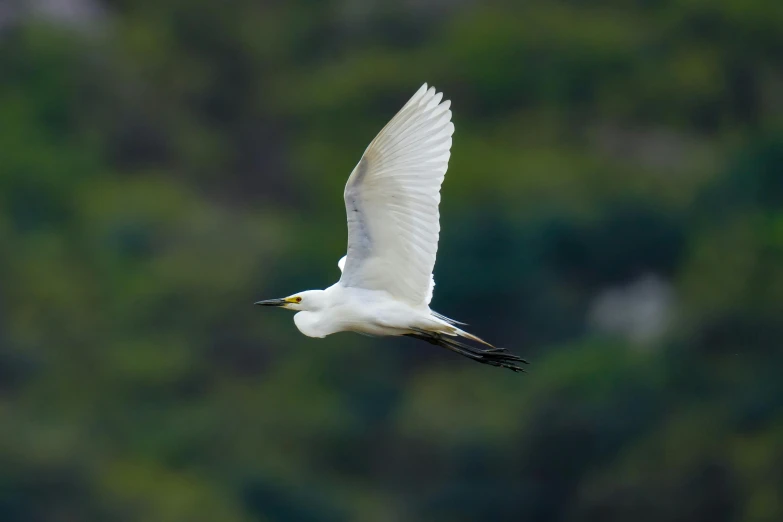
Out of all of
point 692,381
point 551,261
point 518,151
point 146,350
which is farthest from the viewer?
point 518,151

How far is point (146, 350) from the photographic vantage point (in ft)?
82.6

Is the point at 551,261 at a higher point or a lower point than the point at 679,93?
lower

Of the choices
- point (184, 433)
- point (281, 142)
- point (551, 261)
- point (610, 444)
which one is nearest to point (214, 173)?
point (281, 142)

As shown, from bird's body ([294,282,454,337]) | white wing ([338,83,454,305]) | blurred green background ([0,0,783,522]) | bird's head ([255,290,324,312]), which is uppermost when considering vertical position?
blurred green background ([0,0,783,522])

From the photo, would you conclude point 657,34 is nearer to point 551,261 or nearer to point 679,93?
point 679,93

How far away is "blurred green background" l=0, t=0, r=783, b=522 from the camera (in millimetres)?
21141

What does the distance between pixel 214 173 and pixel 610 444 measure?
45.0 feet

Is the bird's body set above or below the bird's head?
below

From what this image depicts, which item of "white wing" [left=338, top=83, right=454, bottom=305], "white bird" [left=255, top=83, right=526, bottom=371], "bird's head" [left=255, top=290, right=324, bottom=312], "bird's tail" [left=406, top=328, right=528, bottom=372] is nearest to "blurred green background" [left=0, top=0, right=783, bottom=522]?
"bird's tail" [left=406, top=328, right=528, bottom=372]

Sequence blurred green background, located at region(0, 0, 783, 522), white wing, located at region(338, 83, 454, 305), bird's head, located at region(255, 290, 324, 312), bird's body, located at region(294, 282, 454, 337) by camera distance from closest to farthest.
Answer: white wing, located at region(338, 83, 454, 305)
bird's body, located at region(294, 282, 454, 337)
bird's head, located at region(255, 290, 324, 312)
blurred green background, located at region(0, 0, 783, 522)

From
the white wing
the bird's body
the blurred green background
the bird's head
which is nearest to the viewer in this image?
the white wing

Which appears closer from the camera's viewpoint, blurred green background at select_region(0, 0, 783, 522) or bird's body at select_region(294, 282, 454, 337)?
bird's body at select_region(294, 282, 454, 337)

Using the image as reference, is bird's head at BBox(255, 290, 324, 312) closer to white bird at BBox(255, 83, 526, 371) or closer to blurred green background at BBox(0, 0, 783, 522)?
white bird at BBox(255, 83, 526, 371)

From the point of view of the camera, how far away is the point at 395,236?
26.7ft
